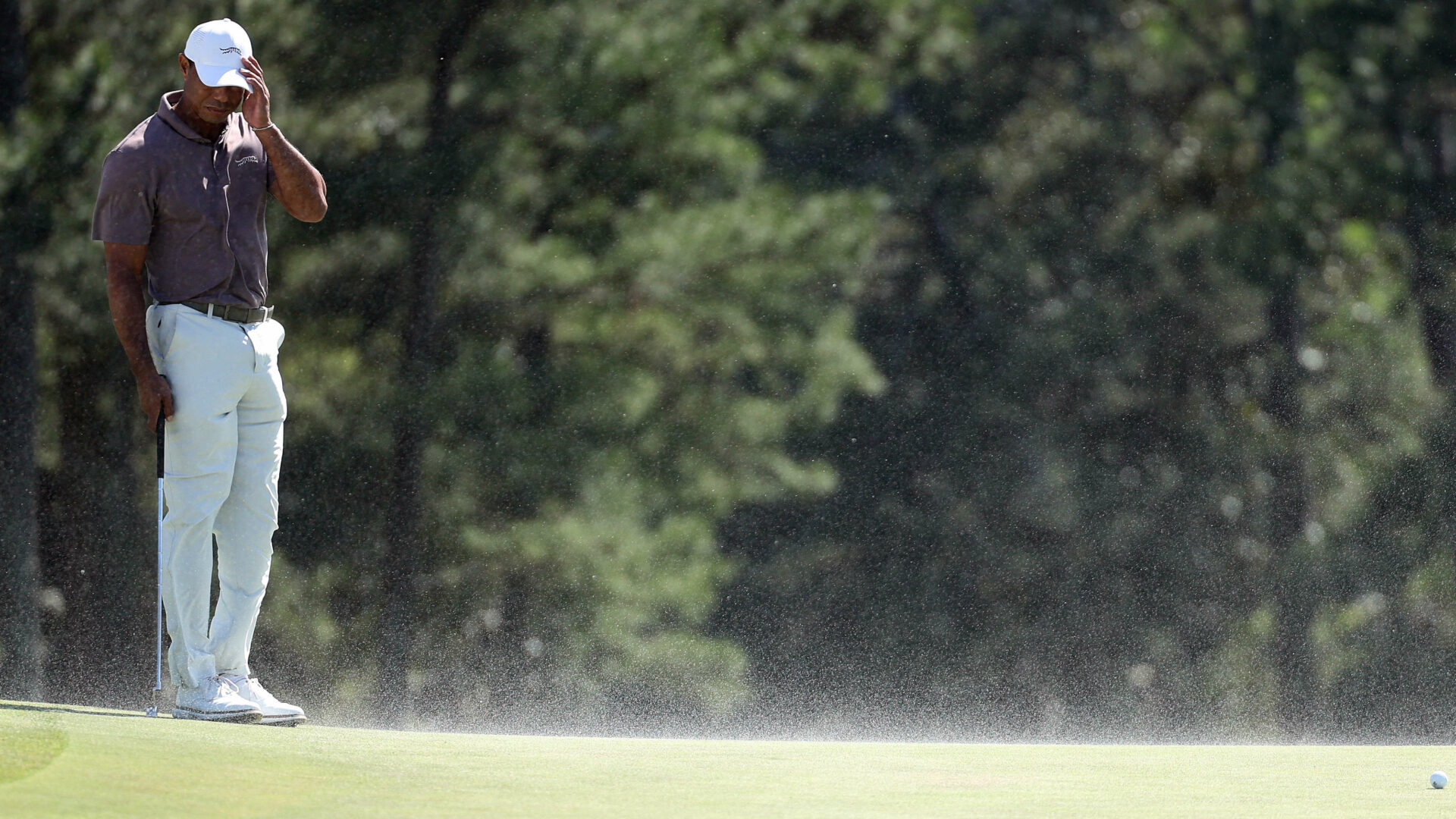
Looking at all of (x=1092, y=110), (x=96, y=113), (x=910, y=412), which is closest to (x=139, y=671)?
(x=96, y=113)

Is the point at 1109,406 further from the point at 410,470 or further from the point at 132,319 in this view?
the point at 132,319

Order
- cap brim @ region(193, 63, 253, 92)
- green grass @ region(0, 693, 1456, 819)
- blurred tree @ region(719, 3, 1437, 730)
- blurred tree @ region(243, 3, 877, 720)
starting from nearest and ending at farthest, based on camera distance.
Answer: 1. green grass @ region(0, 693, 1456, 819)
2. cap brim @ region(193, 63, 253, 92)
3. blurred tree @ region(243, 3, 877, 720)
4. blurred tree @ region(719, 3, 1437, 730)

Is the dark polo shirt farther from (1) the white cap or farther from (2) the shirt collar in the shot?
(1) the white cap

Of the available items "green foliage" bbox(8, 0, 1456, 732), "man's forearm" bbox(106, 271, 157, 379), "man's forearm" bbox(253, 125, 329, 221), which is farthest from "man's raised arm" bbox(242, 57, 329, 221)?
"green foliage" bbox(8, 0, 1456, 732)

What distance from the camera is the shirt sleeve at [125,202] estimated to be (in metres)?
3.66

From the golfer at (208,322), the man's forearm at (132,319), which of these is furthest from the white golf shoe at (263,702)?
the man's forearm at (132,319)

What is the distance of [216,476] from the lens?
3.79m

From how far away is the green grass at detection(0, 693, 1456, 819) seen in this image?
3029mm

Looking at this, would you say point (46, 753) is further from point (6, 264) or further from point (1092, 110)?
point (1092, 110)

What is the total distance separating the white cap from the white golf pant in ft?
1.63

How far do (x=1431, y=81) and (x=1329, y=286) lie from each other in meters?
1.82

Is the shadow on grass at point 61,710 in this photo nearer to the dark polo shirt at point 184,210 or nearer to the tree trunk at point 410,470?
the dark polo shirt at point 184,210

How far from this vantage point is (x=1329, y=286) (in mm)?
→ 13398

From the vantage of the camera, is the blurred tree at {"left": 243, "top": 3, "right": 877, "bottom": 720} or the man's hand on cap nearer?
the man's hand on cap
